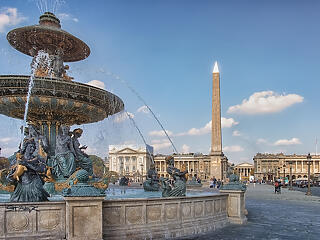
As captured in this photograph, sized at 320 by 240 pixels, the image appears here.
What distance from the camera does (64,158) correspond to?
1132 centimetres

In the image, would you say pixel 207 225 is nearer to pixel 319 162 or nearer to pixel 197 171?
pixel 197 171

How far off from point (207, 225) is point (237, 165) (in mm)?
162389

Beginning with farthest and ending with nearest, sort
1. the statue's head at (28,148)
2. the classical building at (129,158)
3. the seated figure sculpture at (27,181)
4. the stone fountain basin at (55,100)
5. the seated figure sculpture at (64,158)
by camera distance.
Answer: the classical building at (129,158), the seated figure sculpture at (64,158), the stone fountain basin at (55,100), the statue's head at (28,148), the seated figure sculpture at (27,181)

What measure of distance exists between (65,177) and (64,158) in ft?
2.08

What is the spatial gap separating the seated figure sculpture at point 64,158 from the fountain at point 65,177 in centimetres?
3

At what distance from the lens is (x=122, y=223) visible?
7164 millimetres

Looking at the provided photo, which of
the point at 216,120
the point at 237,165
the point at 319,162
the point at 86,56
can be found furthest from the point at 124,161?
the point at 86,56

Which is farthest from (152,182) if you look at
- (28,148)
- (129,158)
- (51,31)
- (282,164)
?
(282,164)

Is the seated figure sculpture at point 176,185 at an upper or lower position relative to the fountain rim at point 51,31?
lower

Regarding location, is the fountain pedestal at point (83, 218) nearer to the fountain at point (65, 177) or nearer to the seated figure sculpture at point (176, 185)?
the fountain at point (65, 177)

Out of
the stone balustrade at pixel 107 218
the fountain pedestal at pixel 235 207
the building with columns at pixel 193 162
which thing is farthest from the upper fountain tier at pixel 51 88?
the building with columns at pixel 193 162

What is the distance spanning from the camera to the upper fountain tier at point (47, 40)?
1207 centimetres

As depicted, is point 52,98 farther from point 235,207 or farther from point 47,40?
point 235,207

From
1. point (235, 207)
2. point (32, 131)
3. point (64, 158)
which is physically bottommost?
point (235, 207)
